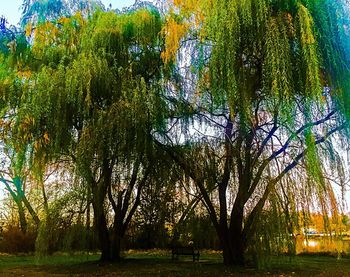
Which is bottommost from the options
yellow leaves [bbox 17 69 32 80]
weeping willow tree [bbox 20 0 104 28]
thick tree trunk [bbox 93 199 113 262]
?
thick tree trunk [bbox 93 199 113 262]

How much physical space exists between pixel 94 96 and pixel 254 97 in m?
2.72

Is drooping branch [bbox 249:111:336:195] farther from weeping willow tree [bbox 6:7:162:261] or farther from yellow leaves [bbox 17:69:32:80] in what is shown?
yellow leaves [bbox 17:69:32:80]

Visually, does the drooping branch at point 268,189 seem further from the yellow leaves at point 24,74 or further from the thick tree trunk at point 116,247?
the yellow leaves at point 24,74

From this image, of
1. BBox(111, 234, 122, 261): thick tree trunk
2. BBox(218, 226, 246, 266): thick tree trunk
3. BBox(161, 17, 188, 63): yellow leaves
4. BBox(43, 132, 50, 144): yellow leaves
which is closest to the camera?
BBox(161, 17, 188, 63): yellow leaves

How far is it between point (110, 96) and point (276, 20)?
9.98 ft

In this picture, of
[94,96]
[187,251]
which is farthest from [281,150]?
[187,251]

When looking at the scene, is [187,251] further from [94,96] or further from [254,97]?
[254,97]

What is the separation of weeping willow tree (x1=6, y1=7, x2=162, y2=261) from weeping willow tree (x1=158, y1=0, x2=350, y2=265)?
2.90 feet

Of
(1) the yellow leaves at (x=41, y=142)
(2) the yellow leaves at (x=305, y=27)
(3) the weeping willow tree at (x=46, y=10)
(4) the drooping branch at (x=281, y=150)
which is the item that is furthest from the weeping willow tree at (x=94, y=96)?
(2) the yellow leaves at (x=305, y=27)

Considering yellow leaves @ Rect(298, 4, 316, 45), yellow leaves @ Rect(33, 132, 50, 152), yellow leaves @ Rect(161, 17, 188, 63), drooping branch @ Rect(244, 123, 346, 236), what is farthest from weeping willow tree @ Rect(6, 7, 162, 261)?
yellow leaves @ Rect(298, 4, 316, 45)

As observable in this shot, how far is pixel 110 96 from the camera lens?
7.17 meters

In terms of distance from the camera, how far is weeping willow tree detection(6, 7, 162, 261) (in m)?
6.75

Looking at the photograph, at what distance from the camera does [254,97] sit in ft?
21.8

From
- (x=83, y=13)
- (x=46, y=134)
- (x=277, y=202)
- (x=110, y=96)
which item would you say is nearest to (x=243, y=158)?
(x=277, y=202)
